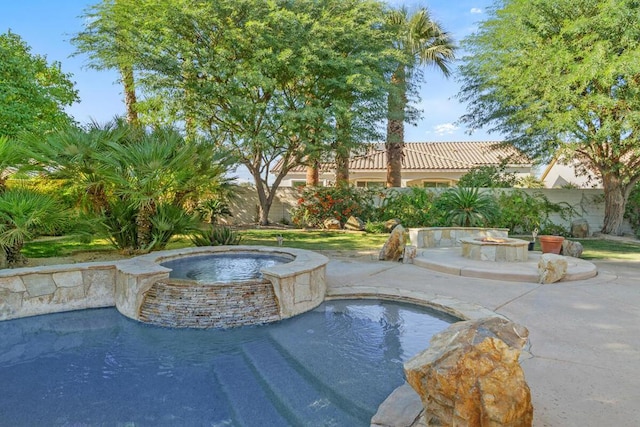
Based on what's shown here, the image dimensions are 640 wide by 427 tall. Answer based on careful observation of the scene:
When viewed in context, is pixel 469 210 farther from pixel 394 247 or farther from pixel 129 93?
pixel 129 93

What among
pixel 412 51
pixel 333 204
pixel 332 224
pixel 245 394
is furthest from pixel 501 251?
pixel 412 51

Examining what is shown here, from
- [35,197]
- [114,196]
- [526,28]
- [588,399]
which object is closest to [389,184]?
[526,28]

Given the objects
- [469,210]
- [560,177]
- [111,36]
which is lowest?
[469,210]

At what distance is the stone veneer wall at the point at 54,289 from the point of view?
547 cm

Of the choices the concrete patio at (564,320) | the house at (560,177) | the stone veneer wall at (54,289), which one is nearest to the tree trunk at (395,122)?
the concrete patio at (564,320)

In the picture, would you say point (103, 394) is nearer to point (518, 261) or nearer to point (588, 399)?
point (588, 399)

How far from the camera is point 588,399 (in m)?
2.95

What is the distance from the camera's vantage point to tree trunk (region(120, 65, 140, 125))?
14.7 metres

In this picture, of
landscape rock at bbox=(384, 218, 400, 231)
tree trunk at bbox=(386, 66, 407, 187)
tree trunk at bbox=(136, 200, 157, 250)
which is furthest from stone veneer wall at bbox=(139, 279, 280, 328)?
tree trunk at bbox=(386, 66, 407, 187)

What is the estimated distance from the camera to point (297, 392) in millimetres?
3439

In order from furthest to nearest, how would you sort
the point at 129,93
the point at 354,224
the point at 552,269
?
the point at 129,93 → the point at 354,224 → the point at 552,269

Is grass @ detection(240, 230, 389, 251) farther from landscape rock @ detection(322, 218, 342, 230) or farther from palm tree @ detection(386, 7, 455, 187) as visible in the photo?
palm tree @ detection(386, 7, 455, 187)

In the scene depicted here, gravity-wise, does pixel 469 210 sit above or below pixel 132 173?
below

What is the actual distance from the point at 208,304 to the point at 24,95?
387 inches
